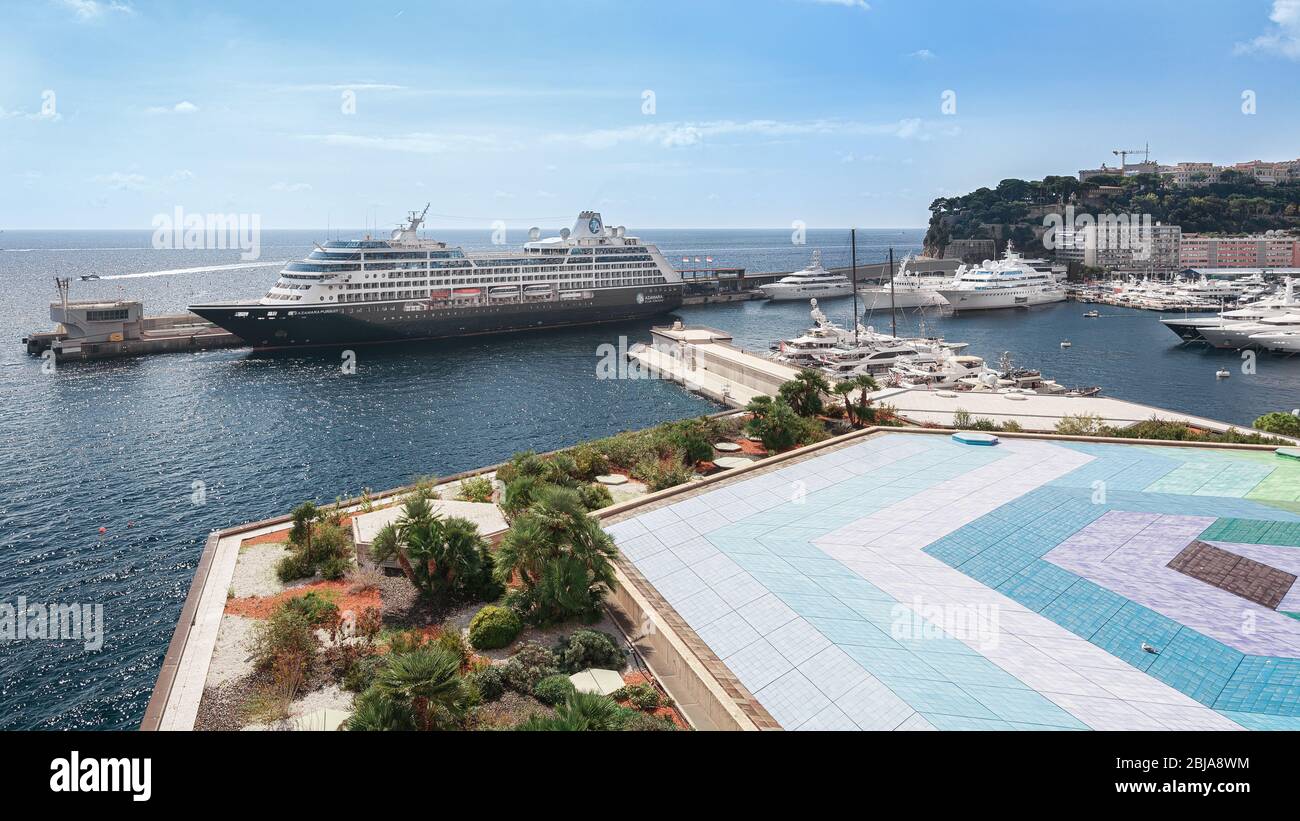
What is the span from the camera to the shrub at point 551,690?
15.8 m

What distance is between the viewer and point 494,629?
17.9m

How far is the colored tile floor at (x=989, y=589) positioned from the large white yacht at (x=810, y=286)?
9155 centimetres

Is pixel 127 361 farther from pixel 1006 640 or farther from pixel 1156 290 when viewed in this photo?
pixel 1156 290

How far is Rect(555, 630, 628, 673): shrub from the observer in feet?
55.3

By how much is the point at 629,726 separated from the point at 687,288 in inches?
4208

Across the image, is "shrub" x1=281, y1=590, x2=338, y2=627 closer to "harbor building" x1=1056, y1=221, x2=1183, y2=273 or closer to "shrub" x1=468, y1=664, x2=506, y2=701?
"shrub" x1=468, y1=664, x2=506, y2=701

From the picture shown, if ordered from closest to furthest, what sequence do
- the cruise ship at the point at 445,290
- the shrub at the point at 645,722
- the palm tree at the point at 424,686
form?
the shrub at the point at 645,722, the palm tree at the point at 424,686, the cruise ship at the point at 445,290

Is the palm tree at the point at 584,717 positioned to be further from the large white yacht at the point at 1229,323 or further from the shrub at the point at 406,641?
the large white yacht at the point at 1229,323

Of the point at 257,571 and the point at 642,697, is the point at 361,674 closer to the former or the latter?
the point at 642,697

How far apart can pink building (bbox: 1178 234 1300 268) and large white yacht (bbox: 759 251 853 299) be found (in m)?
63.7

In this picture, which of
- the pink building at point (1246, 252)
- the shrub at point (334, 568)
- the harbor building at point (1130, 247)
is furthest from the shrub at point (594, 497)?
the pink building at point (1246, 252)

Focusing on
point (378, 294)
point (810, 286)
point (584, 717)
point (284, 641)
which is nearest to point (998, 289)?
point (810, 286)

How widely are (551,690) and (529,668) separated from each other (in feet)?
3.00

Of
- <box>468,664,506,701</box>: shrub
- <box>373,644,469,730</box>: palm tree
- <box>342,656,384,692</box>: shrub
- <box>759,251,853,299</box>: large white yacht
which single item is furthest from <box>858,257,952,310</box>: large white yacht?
<box>373,644,469,730</box>: palm tree
